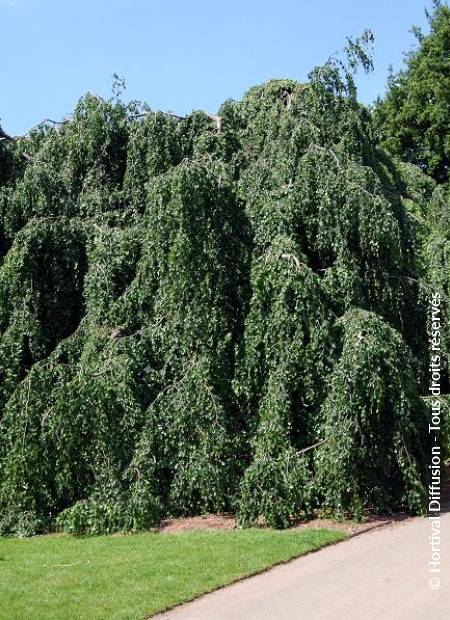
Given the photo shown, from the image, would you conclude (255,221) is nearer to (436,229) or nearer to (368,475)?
(368,475)

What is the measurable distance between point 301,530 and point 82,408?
2822 millimetres

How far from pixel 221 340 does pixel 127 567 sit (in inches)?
130

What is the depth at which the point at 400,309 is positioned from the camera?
32.8 ft

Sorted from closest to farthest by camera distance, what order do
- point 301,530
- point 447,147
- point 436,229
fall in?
point 301,530
point 436,229
point 447,147

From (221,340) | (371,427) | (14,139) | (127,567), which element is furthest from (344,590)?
(14,139)

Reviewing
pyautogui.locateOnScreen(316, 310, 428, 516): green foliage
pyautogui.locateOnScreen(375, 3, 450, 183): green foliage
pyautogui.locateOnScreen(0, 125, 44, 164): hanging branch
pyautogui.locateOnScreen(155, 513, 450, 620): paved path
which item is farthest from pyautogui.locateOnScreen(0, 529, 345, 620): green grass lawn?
pyautogui.locateOnScreen(375, 3, 450, 183): green foliage

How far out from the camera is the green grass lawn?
229 inches

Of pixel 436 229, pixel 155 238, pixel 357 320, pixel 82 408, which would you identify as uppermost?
pixel 436 229

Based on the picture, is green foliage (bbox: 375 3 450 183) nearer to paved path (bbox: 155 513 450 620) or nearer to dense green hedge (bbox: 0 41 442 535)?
dense green hedge (bbox: 0 41 442 535)

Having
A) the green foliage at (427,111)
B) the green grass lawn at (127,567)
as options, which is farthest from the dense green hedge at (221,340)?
the green foliage at (427,111)

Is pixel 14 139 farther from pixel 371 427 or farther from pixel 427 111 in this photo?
pixel 427 111

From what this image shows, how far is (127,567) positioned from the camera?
684cm

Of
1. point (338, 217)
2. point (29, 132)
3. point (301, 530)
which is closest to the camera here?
point (301, 530)

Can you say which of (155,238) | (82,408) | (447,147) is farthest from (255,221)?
(447,147)
